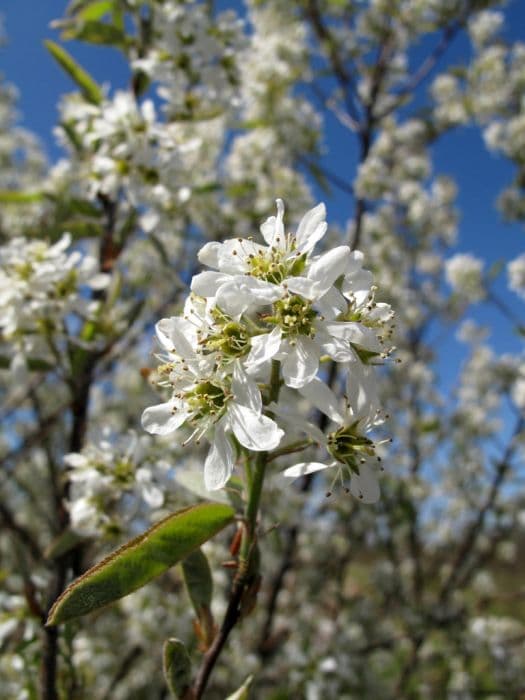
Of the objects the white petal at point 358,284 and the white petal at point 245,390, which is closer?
the white petal at point 245,390

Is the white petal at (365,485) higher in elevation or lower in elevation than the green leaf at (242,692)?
higher

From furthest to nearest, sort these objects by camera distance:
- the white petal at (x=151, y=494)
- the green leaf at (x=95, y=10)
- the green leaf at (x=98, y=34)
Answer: the green leaf at (x=95, y=10) → the green leaf at (x=98, y=34) → the white petal at (x=151, y=494)

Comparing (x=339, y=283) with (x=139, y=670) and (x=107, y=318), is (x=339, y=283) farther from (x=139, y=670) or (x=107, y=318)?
(x=139, y=670)

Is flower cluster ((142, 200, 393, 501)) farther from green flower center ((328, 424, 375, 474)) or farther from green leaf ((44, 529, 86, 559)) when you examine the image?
green leaf ((44, 529, 86, 559))

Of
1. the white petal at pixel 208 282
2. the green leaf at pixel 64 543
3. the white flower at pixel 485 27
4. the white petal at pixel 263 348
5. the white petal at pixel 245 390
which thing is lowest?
the green leaf at pixel 64 543

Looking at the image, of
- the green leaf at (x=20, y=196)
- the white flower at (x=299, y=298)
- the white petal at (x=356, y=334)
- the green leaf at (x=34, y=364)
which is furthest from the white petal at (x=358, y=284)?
the green leaf at (x=20, y=196)

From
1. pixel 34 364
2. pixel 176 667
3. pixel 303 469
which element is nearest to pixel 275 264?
pixel 303 469

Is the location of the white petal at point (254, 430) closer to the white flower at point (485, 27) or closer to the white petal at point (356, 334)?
the white petal at point (356, 334)

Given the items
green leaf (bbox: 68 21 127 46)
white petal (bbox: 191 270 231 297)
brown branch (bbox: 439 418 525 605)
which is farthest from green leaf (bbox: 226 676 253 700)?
brown branch (bbox: 439 418 525 605)
